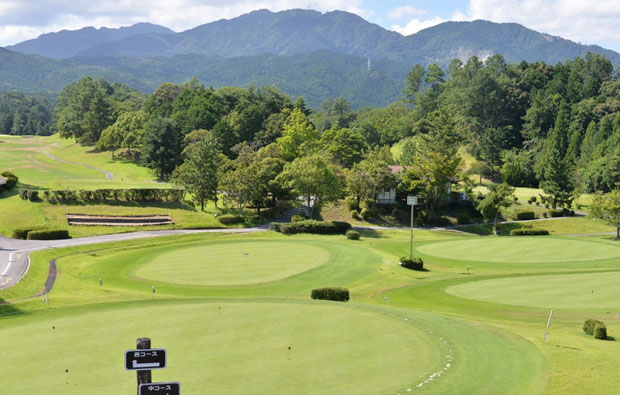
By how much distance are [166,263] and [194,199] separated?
37.2 meters

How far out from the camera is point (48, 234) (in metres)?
63.3

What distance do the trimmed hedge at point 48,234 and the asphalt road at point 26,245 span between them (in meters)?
1.14

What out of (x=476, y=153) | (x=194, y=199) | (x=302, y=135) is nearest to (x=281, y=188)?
(x=194, y=199)

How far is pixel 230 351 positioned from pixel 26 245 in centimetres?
4716

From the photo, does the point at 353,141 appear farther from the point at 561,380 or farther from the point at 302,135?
the point at 561,380

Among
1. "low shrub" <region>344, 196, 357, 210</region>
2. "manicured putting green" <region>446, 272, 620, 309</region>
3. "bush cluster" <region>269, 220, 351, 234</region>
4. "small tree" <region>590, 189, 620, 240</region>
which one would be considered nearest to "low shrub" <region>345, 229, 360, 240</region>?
"bush cluster" <region>269, 220, 351, 234</region>

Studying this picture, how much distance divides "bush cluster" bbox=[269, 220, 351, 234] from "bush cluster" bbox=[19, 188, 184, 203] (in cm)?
1878

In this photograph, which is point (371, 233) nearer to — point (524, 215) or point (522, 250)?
point (522, 250)

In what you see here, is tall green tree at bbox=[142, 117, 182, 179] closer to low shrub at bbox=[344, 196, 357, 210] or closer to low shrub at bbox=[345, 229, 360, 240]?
low shrub at bbox=[344, 196, 357, 210]

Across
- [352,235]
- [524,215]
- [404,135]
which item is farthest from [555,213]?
[404,135]

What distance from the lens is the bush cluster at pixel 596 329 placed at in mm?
27828

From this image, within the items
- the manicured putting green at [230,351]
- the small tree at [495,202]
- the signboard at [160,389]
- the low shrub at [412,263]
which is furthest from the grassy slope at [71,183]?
the signboard at [160,389]

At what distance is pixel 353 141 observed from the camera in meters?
126

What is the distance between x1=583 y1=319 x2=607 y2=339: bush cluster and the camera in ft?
91.3
